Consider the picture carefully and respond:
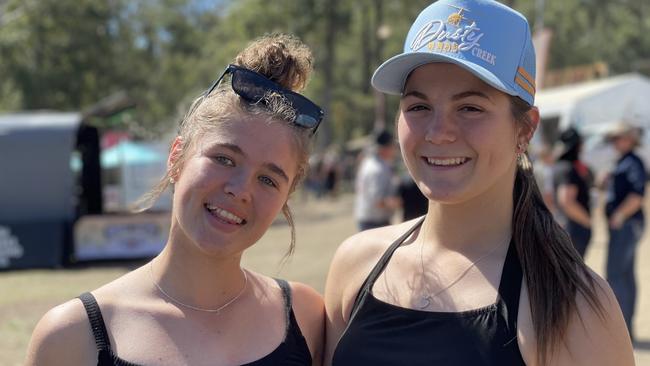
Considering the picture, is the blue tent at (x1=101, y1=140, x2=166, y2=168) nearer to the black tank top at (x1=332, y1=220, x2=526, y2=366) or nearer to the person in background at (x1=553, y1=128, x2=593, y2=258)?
the person in background at (x1=553, y1=128, x2=593, y2=258)

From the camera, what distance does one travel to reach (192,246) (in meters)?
2.19

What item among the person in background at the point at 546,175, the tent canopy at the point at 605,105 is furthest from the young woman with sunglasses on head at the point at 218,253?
the tent canopy at the point at 605,105

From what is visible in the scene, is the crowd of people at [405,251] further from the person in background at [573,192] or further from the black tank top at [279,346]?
the person in background at [573,192]

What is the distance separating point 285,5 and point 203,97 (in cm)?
3068

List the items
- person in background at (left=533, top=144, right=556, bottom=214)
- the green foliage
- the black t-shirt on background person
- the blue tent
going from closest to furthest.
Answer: the black t-shirt on background person, person in background at (left=533, top=144, right=556, bottom=214), the blue tent, the green foliage

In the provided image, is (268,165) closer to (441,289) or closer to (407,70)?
(407,70)

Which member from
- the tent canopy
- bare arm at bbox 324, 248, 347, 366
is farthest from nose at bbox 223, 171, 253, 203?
the tent canopy

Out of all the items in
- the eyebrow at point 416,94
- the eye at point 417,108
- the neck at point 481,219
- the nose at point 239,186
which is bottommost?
A: the neck at point 481,219

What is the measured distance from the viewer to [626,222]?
684 cm

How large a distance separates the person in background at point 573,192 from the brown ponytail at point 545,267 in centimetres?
512

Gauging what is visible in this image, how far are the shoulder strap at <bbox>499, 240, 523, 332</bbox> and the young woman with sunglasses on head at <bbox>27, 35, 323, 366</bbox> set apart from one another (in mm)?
586

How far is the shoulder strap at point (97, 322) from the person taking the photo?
2.01m

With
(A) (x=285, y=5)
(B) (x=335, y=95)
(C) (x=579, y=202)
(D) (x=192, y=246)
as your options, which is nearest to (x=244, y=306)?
(D) (x=192, y=246)

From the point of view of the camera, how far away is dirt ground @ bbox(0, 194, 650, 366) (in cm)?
736
